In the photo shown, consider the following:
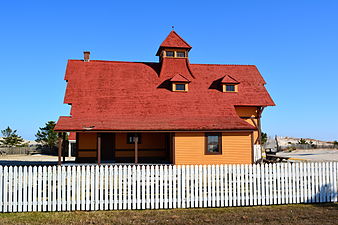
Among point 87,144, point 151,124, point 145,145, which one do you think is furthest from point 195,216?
point 87,144

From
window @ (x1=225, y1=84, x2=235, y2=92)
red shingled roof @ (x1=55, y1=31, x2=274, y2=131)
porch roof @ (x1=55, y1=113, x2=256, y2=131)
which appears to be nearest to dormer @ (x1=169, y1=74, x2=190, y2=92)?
red shingled roof @ (x1=55, y1=31, x2=274, y2=131)

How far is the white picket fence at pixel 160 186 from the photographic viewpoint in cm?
956

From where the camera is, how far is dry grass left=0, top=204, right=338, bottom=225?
838cm

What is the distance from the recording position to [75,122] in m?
20.0

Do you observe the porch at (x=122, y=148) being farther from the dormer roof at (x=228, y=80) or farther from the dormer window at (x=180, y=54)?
the dormer window at (x=180, y=54)

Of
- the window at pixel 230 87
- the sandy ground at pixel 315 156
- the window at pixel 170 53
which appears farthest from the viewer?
the sandy ground at pixel 315 156

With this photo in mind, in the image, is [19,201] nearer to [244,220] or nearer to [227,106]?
[244,220]

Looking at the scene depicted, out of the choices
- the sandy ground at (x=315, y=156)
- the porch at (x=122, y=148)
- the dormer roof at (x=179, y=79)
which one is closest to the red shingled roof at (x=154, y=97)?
the dormer roof at (x=179, y=79)

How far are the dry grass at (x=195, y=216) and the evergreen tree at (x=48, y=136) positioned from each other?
1436 inches

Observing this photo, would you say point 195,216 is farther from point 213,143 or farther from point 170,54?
point 170,54

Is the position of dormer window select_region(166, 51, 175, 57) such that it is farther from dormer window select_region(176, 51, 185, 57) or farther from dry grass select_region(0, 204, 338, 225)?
dry grass select_region(0, 204, 338, 225)

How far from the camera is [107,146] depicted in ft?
73.6

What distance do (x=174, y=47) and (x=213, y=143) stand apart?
9805 mm

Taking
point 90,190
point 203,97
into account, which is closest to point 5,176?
point 90,190
